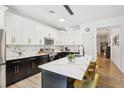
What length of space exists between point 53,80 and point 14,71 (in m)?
1.86

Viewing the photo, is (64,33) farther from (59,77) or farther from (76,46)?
(59,77)

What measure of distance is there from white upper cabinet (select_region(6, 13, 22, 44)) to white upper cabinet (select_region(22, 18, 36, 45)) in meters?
0.23

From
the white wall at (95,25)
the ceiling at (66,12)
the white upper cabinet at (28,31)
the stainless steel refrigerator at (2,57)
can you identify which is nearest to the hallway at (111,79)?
the white wall at (95,25)

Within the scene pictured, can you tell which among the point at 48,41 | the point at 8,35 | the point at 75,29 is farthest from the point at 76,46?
the point at 8,35

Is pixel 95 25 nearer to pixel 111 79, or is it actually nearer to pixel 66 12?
pixel 66 12

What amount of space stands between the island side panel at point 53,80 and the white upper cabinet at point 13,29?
1.97 meters

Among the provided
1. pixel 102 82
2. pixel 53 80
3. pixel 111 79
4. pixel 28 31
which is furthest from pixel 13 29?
pixel 111 79

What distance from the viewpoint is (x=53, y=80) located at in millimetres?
2258

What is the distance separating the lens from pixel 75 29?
7066 millimetres

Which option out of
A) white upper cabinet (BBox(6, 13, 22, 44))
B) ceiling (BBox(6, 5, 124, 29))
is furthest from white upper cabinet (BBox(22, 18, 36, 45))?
ceiling (BBox(6, 5, 124, 29))

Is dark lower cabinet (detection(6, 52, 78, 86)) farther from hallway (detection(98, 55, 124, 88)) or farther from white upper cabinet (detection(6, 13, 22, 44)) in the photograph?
hallway (detection(98, 55, 124, 88))

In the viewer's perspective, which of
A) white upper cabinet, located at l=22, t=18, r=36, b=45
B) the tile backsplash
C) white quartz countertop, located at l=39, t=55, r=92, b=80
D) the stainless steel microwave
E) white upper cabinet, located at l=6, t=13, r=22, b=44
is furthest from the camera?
the stainless steel microwave

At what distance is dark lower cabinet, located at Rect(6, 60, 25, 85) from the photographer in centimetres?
331
